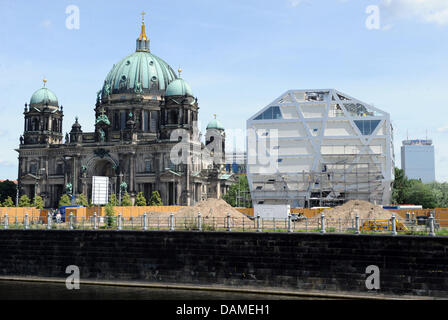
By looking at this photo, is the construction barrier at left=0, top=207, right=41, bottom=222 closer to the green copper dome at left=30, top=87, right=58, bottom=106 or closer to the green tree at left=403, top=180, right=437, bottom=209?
the green copper dome at left=30, top=87, right=58, bottom=106

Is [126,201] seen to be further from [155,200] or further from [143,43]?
[143,43]

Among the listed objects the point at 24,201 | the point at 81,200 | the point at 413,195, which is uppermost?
the point at 413,195

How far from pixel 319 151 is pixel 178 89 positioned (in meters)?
45.6

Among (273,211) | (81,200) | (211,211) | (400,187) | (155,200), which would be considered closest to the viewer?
(211,211)

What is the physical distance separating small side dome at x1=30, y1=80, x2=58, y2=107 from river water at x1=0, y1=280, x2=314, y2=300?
88.2 metres

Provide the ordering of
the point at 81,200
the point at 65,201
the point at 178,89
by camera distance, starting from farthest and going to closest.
Result: the point at 178,89 → the point at 65,201 → the point at 81,200

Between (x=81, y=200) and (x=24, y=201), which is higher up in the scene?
(x=81, y=200)

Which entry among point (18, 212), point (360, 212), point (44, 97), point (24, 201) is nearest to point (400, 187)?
point (360, 212)

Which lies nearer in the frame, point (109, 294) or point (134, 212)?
point (109, 294)

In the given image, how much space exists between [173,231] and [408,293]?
55.9ft

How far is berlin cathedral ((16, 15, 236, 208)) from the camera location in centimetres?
10962

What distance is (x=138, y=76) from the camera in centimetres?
12344

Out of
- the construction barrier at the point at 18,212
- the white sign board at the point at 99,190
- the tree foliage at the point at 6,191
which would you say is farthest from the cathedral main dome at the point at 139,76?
the white sign board at the point at 99,190

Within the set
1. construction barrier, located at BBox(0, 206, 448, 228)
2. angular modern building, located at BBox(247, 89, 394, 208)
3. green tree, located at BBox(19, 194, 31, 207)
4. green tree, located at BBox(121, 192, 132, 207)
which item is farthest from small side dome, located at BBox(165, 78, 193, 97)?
construction barrier, located at BBox(0, 206, 448, 228)
